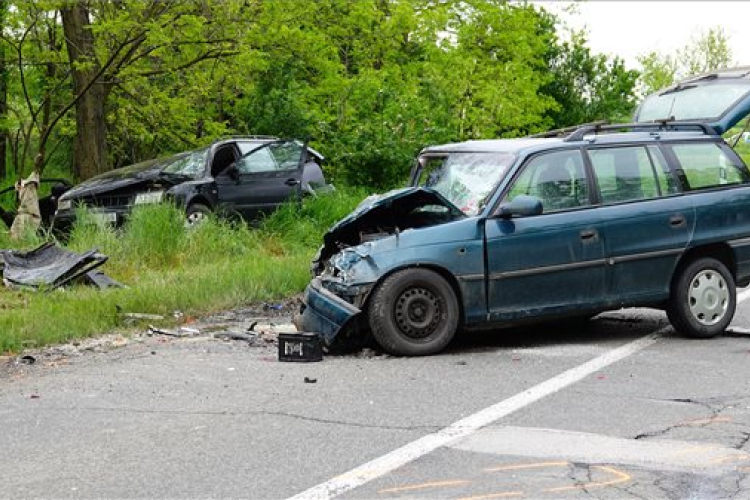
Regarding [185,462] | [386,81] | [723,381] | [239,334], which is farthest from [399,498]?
[386,81]

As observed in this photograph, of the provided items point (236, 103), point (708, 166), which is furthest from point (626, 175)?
point (236, 103)

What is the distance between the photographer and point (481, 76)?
1236 inches

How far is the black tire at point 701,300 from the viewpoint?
9266 mm

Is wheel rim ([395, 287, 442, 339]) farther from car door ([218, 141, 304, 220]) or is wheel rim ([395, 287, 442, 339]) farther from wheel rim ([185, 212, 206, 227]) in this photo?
car door ([218, 141, 304, 220])

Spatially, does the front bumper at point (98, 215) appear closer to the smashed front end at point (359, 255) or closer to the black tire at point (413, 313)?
the smashed front end at point (359, 255)

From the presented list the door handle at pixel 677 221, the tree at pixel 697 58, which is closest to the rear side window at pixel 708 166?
the door handle at pixel 677 221

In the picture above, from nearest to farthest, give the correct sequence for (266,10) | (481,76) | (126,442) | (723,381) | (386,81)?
1. (126,442)
2. (723,381)
3. (266,10)
4. (386,81)
5. (481,76)

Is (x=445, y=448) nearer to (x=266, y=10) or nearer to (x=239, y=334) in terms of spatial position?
(x=239, y=334)

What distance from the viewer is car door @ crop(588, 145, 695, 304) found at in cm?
905

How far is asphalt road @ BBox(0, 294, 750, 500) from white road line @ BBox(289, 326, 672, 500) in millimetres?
18

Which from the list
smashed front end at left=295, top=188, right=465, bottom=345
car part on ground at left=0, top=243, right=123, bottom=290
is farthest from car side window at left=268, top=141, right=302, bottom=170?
smashed front end at left=295, top=188, right=465, bottom=345

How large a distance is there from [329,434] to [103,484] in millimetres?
1408

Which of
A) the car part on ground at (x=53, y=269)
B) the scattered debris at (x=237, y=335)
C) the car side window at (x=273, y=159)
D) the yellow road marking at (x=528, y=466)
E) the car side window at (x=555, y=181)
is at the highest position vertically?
the car side window at (x=273, y=159)

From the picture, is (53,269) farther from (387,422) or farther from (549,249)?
(387,422)
